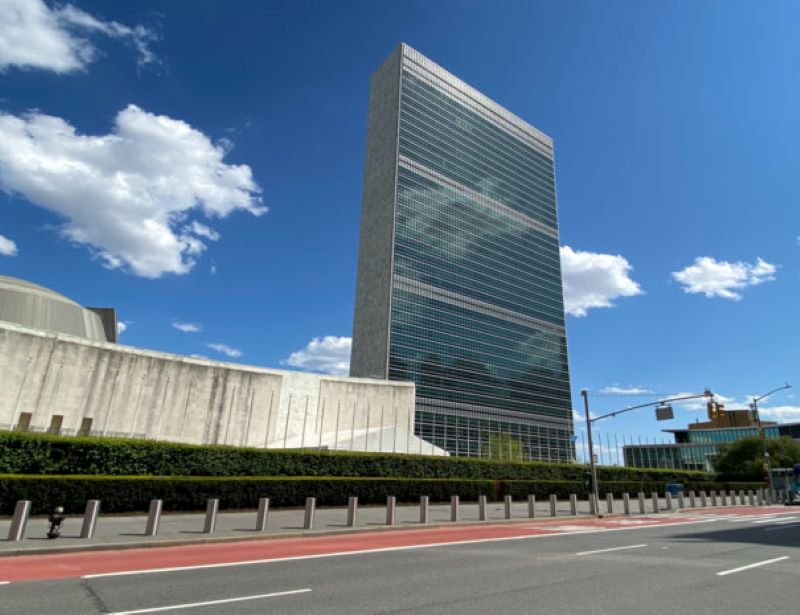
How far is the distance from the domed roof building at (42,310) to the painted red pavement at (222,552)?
42.5 meters

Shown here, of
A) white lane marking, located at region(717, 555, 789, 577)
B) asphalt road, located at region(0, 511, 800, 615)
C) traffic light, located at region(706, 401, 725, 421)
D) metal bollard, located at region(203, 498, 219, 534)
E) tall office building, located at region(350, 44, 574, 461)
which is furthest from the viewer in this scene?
tall office building, located at region(350, 44, 574, 461)

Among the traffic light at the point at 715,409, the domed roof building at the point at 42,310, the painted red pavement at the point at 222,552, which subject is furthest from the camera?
the domed roof building at the point at 42,310

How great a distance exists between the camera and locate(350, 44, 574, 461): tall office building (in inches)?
4227

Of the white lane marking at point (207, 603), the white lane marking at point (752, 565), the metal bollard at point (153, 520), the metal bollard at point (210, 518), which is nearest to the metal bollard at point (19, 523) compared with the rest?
the metal bollard at point (153, 520)

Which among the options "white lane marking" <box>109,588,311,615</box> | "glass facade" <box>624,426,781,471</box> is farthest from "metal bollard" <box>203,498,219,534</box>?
"glass facade" <box>624,426,781,471</box>

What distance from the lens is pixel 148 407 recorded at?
4306 cm

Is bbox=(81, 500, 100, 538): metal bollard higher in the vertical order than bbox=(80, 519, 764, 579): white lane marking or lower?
higher

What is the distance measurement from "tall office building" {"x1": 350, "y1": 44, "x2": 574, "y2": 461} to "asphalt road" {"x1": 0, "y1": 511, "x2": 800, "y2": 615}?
293ft

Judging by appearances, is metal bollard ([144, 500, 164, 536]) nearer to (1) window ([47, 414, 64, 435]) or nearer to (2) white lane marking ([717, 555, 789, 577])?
(2) white lane marking ([717, 555, 789, 577])

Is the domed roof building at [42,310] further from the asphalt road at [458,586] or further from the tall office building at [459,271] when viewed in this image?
the tall office building at [459,271]

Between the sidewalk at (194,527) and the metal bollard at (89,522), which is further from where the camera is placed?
the metal bollard at (89,522)

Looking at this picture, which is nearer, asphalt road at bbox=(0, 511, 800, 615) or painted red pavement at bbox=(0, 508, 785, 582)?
asphalt road at bbox=(0, 511, 800, 615)

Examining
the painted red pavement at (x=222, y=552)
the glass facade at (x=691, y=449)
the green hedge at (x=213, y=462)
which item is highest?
the glass facade at (x=691, y=449)

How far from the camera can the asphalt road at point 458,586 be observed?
6777 mm
